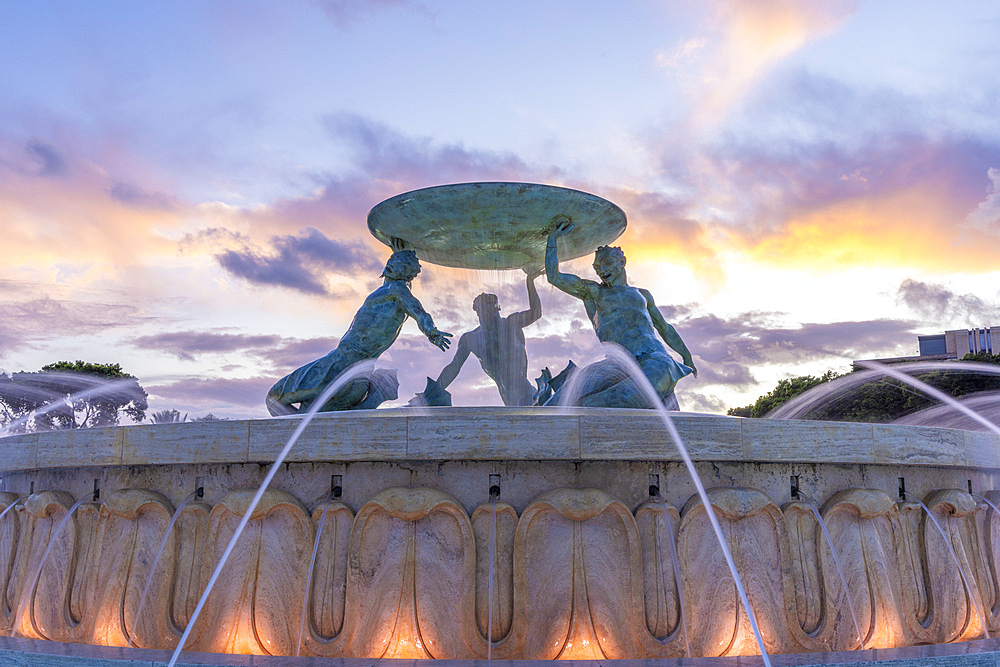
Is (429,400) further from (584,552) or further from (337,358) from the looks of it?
(584,552)

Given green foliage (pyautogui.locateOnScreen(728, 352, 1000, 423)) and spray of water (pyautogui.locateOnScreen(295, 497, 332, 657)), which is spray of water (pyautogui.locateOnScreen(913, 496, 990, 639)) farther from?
green foliage (pyautogui.locateOnScreen(728, 352, 1000, 423))

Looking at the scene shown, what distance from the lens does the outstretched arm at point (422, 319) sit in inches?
378

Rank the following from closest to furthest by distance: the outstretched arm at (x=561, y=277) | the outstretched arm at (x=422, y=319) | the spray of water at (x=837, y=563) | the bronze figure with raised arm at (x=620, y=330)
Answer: the spray of water at (x=837, y=563) < the bronze figure with raised arm at (x=620, y=330) < the outstretched arm at (x=422, y=319) < the outstretched arm at (x=561, y=277)

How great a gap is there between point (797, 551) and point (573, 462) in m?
1.73

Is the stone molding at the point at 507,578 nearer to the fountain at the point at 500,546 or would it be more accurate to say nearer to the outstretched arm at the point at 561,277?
the fountain at the point at 500,546

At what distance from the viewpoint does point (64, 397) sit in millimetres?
38688

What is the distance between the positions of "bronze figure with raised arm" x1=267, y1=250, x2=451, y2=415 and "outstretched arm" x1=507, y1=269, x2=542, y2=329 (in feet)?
7.68

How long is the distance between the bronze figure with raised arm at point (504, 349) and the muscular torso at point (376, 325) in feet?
6.48

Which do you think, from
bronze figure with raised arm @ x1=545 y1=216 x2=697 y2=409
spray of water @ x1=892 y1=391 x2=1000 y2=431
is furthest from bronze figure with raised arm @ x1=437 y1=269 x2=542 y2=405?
spray of water @ x1=892 y1=391 x2=1000 y2=431

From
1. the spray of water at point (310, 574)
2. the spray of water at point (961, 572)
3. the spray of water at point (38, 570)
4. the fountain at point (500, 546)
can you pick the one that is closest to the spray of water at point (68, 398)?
the spray of water at point (38, 570)

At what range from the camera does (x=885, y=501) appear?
20.4 ft

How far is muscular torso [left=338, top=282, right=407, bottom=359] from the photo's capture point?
1028 cm

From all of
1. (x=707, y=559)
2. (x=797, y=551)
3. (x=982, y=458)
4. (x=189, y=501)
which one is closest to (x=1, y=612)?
(x=189, y=501)

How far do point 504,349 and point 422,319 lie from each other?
2.64 metres
